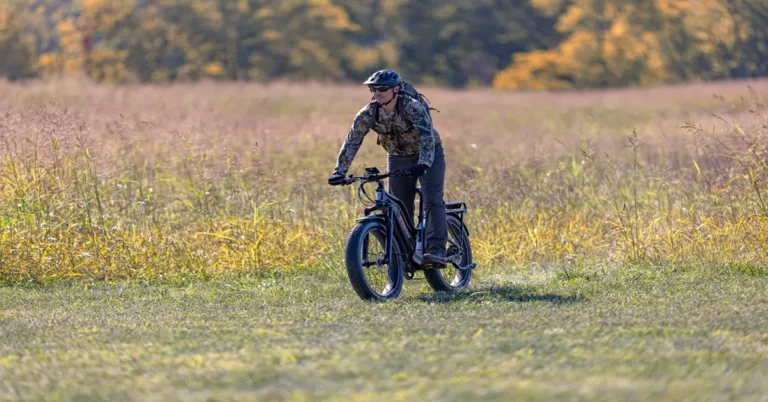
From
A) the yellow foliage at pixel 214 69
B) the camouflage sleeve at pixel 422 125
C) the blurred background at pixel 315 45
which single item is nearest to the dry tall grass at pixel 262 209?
the camouflage sleeve at pixel 422 125

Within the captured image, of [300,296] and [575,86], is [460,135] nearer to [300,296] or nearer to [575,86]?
[300,296]

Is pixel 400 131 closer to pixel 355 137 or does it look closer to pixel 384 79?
pixel 355 137

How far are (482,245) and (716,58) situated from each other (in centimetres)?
4623

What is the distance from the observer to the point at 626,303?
27.3 feet

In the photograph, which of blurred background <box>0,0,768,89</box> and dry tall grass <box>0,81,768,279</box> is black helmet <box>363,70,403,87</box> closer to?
dry tall grass <box>0,81,768,279</box>

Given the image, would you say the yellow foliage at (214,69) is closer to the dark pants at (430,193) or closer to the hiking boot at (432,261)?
the dark pants at (430,193)

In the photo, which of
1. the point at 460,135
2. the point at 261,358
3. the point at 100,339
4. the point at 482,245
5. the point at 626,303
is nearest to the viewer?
the point at 261,358

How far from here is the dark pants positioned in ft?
30.0

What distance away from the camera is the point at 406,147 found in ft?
30.1

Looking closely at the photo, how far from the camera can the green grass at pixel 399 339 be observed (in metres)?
5.29

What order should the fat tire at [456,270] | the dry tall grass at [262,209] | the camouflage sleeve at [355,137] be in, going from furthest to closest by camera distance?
the dry tall grass at [262,209], the fat tire at [456,270], the camouflage sleeve at [355,137]

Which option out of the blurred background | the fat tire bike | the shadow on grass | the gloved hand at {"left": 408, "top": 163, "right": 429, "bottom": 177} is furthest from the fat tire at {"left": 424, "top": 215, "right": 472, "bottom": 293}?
the blurred background

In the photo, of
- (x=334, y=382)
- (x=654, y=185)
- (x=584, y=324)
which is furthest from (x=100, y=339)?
(x=654, y=185)

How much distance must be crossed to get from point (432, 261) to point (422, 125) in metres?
1.09
